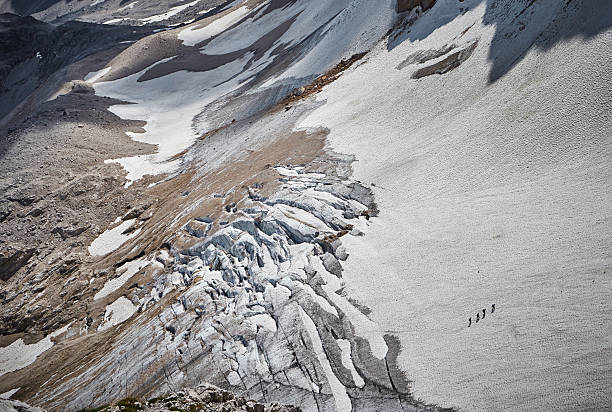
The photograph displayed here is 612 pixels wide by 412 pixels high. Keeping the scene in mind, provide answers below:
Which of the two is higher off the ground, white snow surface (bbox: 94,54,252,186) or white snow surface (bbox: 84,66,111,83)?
white snow surface (bbox: 84,66,111,83)

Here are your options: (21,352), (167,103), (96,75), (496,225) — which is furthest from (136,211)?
(96,75)

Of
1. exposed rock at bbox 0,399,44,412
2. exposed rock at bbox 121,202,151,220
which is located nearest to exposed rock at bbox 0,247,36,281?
exposed rock at bbox 121,202,151,220

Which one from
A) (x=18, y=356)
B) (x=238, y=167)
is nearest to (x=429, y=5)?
(x=238, y=167)

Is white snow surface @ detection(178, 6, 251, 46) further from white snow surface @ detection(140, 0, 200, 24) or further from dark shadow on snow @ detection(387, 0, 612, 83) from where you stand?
dark shadow on snow @ detection(387, 0, 612, 83)

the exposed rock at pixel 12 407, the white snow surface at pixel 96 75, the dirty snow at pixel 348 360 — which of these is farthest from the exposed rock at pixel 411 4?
the white snow surface at pixel 96 75

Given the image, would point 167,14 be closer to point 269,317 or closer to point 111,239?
point 111,239

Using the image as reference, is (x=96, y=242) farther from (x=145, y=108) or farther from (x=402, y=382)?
(x=145, y=108)

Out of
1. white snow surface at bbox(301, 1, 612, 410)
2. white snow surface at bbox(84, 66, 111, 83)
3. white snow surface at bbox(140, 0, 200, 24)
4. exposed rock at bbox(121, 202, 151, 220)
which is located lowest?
white snow surface at bbox(301, 1, 612, 410)
